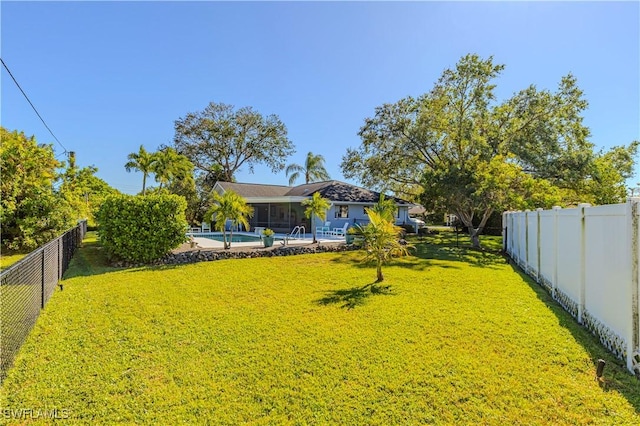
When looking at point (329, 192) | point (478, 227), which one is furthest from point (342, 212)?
point (478, 227)

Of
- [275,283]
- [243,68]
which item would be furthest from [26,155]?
[275,283]

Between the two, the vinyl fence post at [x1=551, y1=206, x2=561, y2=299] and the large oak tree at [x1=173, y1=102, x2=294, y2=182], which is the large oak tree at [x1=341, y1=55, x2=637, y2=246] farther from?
the large oak tree at [x1=173, y1=102, x2=294, y2=182]

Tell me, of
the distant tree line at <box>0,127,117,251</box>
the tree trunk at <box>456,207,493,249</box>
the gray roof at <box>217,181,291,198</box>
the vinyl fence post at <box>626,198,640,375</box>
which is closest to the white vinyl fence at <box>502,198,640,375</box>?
the vinyl fence post at <box>626,198,640,375</box>

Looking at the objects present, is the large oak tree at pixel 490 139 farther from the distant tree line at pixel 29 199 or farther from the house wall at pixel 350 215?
the distant tree line at pixel 29 199

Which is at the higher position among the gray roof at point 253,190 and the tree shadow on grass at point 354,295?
the gray roof at point 253,190

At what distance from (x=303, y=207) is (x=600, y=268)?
66.4 feet

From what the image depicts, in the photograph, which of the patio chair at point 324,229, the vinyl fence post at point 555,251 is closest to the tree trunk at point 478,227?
the patio chair at point 324,229

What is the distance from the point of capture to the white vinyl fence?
4074 millimetres

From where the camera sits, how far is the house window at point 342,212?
24594 millimetres

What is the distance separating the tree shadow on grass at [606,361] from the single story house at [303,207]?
17569mm

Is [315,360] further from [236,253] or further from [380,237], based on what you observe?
[236,253]

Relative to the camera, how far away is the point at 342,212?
24844 mm

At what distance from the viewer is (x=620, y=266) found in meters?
4.39

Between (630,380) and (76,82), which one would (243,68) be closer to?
(76,82)
